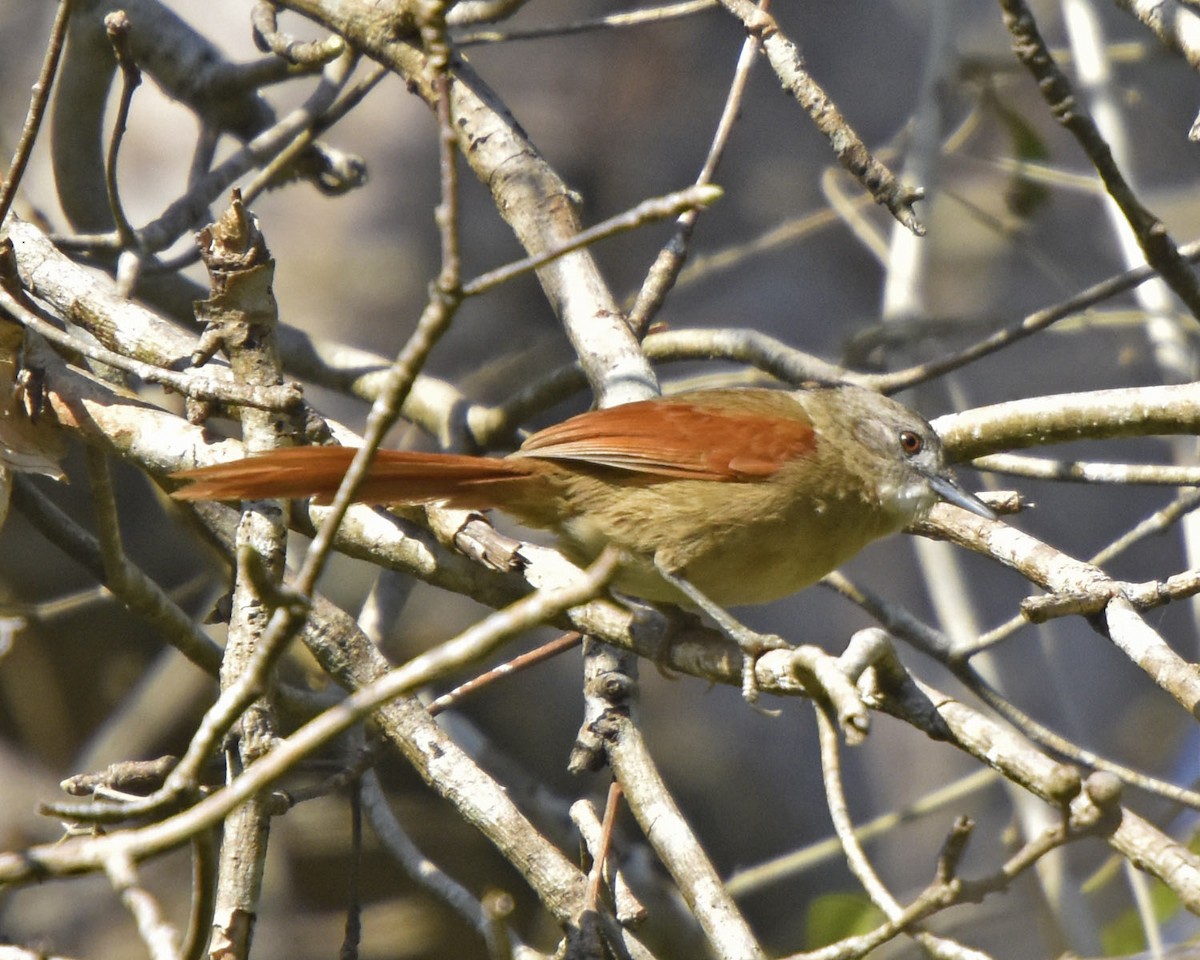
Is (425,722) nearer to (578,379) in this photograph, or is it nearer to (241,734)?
(241,734)

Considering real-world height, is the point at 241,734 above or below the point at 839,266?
below

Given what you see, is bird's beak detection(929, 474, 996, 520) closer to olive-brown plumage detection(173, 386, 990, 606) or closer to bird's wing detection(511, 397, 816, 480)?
olive-brown plumage detection(173, 386, 990, 606)

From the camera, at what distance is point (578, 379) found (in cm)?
400

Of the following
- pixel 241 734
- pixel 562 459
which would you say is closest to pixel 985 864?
pixel 562 459

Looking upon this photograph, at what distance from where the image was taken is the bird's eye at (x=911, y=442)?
3570mm

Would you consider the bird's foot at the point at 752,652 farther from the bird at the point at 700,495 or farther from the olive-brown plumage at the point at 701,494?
the olive-brown plumage at the point at 701,494

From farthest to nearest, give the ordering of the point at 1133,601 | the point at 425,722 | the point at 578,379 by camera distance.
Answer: the point at 578,379
the point at 425,722
the point at 1133,601

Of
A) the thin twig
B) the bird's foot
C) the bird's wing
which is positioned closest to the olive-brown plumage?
the bird's wing

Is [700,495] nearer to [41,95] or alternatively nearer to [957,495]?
[957,495]

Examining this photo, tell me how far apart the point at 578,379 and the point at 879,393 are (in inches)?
35.8

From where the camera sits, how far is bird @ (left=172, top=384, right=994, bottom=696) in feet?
10.6

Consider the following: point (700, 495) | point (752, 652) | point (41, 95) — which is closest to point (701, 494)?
point (700, 495)

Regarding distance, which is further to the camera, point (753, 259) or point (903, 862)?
point (753, 259)

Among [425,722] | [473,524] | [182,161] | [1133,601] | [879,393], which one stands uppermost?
[182,161]
